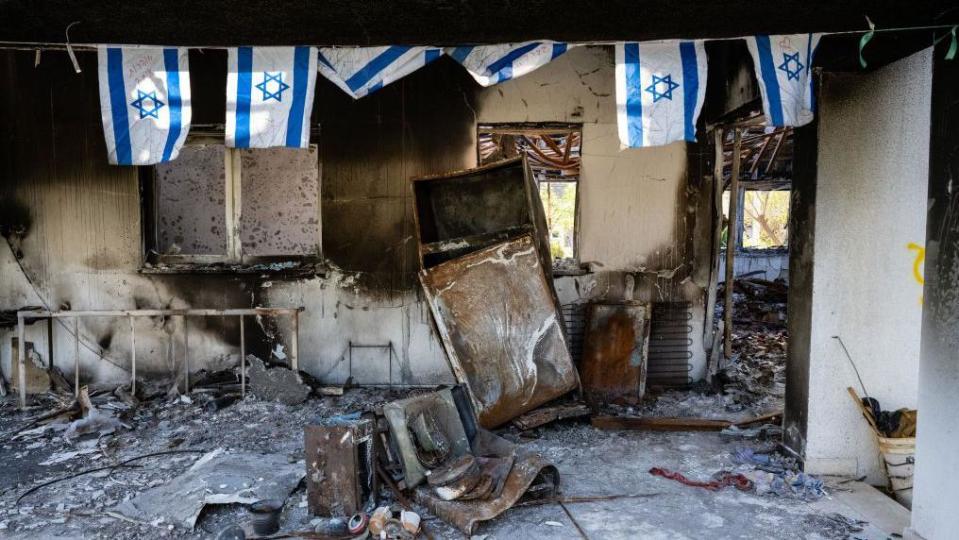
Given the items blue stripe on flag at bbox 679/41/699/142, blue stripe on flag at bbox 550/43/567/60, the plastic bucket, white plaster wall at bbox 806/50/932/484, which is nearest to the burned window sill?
blue stripe on flag at bbox 550/43/567/60

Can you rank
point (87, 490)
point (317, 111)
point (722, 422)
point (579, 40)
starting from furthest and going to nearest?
point (317, 111), point (722, 422), point (579, 40), point (87, 490)

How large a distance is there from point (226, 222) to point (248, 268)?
0.60 metres

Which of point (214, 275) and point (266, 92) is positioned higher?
point (266, 92)

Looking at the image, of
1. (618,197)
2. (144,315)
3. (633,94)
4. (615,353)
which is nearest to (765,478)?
(615,353)

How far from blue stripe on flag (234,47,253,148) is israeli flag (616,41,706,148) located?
122 inches

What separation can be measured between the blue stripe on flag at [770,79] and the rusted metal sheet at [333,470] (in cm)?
401

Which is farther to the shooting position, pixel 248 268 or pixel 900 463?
pixel 248 268

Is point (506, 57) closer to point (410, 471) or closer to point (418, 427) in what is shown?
point (418, 427)

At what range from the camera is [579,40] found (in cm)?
475

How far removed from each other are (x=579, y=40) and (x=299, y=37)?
2291 millimetres

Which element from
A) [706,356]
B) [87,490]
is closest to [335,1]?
[87,490]

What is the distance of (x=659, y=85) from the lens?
4738 mm

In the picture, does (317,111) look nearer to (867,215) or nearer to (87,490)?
(87,490)

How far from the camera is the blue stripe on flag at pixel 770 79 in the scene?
452 cm
